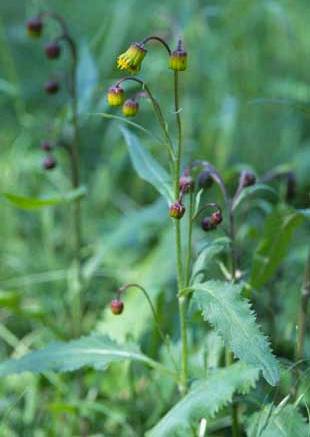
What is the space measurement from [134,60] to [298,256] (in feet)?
4.50

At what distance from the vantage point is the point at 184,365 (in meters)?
2.21

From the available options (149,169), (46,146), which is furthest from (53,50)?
(149,169)

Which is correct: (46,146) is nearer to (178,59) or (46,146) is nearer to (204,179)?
(204,179)

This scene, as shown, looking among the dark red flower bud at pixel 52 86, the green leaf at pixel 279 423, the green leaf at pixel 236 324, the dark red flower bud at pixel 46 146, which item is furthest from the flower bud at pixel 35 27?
the green leaf at pixel 279 423

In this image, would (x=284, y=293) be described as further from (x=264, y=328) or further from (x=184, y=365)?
(x=184, y=365)

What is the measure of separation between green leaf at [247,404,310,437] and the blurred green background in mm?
643

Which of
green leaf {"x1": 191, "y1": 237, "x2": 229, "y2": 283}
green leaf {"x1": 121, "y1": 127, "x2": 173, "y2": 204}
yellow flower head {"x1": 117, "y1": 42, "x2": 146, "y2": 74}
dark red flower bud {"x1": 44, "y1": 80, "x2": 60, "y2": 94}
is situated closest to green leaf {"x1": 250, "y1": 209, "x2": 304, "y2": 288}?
green leaf {"x1": 191, "y1": 237, "x2": 229, "y2": 283}

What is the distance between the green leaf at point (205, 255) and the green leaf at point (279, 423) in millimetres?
369

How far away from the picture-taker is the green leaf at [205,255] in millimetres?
2188

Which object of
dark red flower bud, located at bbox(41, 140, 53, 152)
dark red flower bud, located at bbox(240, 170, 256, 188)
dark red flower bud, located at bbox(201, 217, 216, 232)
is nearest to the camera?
dark red flower bud, located at bbox(201, 217, 216, 232)

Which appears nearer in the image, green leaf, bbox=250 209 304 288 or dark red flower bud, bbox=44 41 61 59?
green leaf, bbox=250 209 304 288

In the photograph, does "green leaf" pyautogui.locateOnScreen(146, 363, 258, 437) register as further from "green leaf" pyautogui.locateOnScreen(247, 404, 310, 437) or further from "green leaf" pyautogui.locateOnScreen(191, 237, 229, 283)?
"green leaf" pyautogui.locateOnScreen(191, 237, 229, 283)

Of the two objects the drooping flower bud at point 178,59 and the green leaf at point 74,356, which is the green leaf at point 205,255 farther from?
the drooping flower bud at point 178,59

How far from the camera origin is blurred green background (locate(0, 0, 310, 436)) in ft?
9.70
